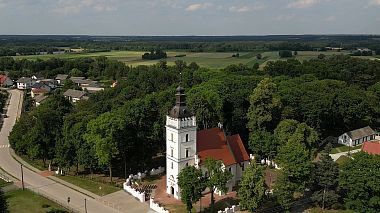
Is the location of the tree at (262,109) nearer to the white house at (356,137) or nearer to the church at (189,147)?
the church at (189,147)

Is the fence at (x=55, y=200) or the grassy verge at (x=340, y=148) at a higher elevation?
the grassy verge at (x=340, y=148)

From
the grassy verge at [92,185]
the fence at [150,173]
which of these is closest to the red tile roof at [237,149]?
the fence at [150,173]

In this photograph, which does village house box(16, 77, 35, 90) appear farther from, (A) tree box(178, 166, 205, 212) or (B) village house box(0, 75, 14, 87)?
(A) tree box(178, 166, 205, 212)

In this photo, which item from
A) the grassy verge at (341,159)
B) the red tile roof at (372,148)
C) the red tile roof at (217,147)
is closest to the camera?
the red tile roof at (217,147)

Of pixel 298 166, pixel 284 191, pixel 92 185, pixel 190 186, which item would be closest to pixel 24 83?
pixel 92 185

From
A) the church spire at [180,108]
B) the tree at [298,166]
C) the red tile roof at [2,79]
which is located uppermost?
the church spire at [180,108]

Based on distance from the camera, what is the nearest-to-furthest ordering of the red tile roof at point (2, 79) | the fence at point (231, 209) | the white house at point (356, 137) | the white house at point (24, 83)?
the fence at point (231, 209) → the white house at point (356, 137) → the white house at point (24, 83) → the red tile roof at point (2, 79)

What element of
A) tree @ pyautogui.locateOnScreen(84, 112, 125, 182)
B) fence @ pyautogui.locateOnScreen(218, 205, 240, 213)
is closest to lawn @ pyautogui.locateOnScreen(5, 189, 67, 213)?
tree @ pyautogui.locateOnScreen(84, 112, 125, 182)
